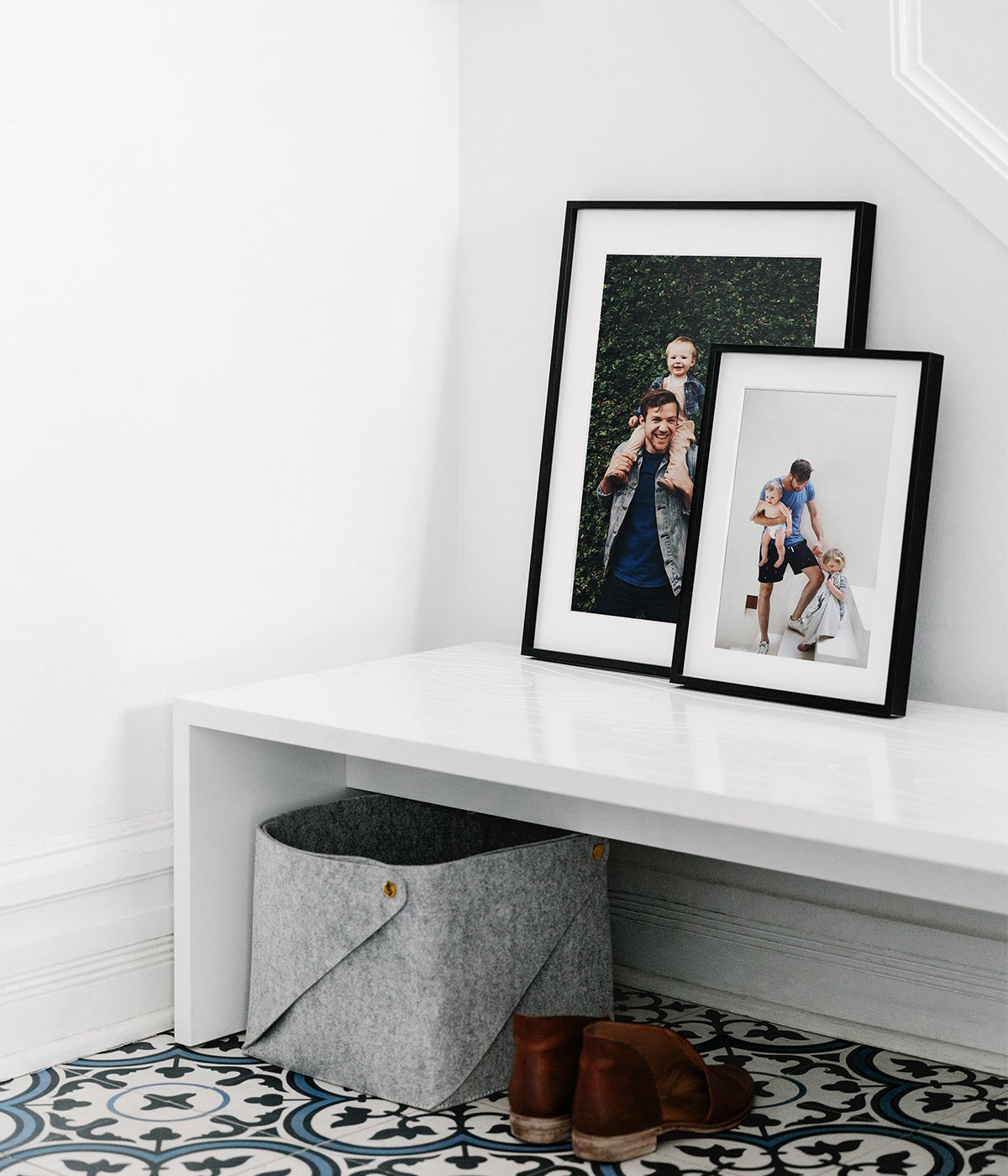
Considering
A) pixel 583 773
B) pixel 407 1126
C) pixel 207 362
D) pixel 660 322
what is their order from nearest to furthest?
pixel 583 773 → pixel 407 1126 → pixel 207 362 → pixel 660 322

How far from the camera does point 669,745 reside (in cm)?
138

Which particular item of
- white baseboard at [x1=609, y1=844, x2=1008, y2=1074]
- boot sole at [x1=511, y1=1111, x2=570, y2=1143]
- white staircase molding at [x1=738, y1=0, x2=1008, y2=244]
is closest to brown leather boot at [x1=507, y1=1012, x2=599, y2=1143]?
boot sole at [x1=511, y1=1111, x2=570, y2=1143]

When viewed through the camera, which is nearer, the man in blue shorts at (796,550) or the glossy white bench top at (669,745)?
the glossy white bench top at (669,745)

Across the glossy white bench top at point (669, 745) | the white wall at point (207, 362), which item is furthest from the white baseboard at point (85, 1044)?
the glossy white bench top at point (669, 745)

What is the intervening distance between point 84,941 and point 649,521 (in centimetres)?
88

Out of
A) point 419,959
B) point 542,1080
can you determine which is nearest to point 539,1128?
point 542,1080

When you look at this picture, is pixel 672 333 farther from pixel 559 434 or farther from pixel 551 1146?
pixel 551 1146

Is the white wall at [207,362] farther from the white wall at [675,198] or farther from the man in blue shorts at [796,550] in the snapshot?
the man in blue shorts at [796,550]

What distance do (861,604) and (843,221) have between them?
476 millimetres

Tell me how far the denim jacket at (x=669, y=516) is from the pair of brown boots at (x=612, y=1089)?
60 cm

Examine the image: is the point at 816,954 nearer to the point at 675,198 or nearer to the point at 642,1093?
the point at 642,1093

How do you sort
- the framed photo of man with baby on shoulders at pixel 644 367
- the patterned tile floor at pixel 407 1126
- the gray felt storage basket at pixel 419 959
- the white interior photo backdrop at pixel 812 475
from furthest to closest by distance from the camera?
the framed photo of man with baby on shoulders at pixel 644 367
the white interior photo backdrop at pixel 812 475
the gray felt storage basket at pixel 419 959
the patterned tile floor at pixel 407 1126

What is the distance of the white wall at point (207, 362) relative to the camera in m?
1.52

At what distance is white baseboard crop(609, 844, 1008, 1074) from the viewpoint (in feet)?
5.24
